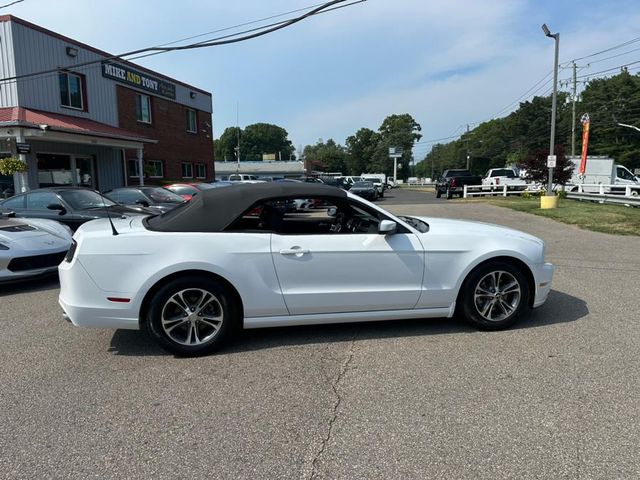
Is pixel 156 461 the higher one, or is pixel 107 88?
pixel 107 88

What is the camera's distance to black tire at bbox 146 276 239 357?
409cm

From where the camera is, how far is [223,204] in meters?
4.44

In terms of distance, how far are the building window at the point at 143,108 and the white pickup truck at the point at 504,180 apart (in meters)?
22.2

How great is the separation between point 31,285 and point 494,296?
6.93 meters

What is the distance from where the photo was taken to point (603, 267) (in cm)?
782

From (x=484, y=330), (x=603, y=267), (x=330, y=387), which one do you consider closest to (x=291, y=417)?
(x=330, y=387)

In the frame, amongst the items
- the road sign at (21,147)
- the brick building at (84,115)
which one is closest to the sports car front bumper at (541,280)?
the brick building at (84,115)

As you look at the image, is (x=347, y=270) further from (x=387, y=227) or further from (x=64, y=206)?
(x=64, y=206)

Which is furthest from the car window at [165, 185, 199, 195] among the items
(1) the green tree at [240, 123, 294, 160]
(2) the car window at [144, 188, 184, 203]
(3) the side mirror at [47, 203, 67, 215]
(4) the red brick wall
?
(1) the green tree at [240, 123, 294, 160]

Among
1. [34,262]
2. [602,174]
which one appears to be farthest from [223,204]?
[602,174]

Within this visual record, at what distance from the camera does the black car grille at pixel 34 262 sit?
22.1 feet

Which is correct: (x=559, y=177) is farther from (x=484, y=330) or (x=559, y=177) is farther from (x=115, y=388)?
(x=115, y=388)

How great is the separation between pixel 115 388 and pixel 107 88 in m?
24.6

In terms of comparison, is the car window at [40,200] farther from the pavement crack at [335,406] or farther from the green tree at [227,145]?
the green tree at [227,145]
